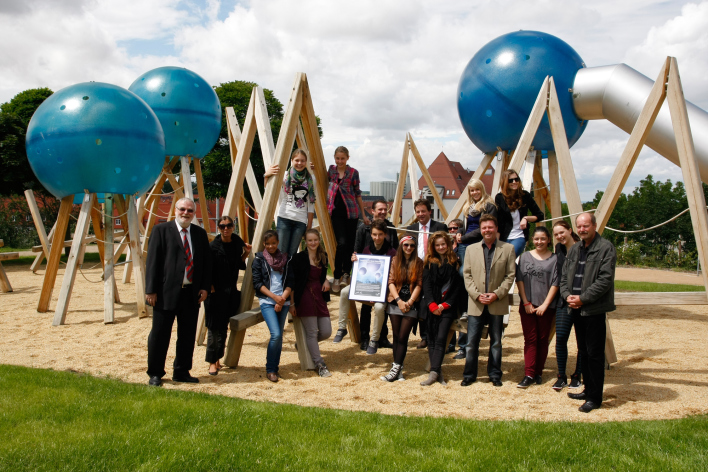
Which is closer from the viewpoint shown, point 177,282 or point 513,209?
point 177,282

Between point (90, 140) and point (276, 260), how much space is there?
430 centimetres

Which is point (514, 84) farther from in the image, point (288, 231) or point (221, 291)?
point (221, 291)

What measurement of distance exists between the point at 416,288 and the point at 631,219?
93.4 feet

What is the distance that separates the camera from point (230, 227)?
5906 mm

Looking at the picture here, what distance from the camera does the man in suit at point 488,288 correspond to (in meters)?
5.42

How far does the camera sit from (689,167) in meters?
5.36

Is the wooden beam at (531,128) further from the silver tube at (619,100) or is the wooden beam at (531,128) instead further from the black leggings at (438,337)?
the black leggings at (438,337)

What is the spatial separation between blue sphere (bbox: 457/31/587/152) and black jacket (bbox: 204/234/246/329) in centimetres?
572

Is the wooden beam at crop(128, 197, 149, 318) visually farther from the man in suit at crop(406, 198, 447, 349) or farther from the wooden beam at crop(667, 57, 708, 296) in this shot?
the wooden beam at crop(667, 57, 708, 296)

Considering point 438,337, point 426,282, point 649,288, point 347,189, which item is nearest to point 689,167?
point 426,282

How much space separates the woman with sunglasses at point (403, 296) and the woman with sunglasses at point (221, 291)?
1.80 m

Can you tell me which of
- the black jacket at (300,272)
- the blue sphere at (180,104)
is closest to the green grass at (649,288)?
the black jacket at (300,272)

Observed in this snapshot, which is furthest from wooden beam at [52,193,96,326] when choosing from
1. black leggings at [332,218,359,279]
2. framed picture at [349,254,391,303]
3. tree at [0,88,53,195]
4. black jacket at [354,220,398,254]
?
tree at [0,88,53,195]

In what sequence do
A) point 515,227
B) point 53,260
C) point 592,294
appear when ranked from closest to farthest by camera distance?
1. point 592,294
2. point 515,227
3. point 53,260
